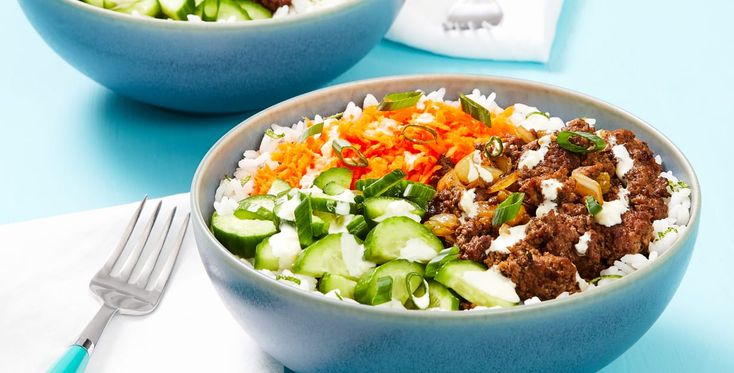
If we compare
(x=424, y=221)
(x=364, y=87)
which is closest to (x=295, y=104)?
(x=364, y=87)

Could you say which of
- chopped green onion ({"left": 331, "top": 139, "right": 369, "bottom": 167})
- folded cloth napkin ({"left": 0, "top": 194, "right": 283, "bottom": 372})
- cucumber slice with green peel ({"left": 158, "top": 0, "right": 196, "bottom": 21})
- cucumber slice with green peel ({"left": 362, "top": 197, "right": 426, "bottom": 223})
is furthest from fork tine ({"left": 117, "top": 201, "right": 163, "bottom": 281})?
cucumber slice with green peel ({"left": 158, "top": 0, "right": 196, "bottom": 21})

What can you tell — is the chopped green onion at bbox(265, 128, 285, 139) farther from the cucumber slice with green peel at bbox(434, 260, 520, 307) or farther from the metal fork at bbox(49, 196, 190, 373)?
the cucumber slice with green peel at bbox(434, 260, 520, 307)

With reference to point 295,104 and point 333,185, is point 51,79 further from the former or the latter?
point 333,185

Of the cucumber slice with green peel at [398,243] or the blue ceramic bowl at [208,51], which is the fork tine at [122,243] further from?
the cucumber slice with green peel at [398,243]

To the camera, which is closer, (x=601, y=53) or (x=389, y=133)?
(x=389, y=133)

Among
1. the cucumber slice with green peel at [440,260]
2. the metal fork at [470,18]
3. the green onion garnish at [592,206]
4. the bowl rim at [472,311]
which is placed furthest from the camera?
the metal fork at [470,18]

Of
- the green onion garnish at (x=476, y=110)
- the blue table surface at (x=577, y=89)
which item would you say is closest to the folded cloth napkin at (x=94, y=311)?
the blue table surface at (x=577, y=89)
